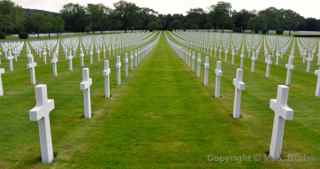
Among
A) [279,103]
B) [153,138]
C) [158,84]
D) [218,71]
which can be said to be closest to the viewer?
[279,103]

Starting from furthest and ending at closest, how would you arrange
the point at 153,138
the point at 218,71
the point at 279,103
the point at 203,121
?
the point at 218,71 < the point at 203,121 < the point at 153,138 < the point at 279,103

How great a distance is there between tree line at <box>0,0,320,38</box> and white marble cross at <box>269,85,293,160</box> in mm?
60464

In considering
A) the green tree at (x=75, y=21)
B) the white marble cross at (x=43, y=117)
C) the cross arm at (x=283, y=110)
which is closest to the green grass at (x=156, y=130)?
the white marble cross at (x=43, y=117)

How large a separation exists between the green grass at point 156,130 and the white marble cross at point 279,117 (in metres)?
0.16

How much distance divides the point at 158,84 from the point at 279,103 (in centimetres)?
599

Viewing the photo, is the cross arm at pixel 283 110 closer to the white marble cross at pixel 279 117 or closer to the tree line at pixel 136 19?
the white marble cross at pixel 279 117

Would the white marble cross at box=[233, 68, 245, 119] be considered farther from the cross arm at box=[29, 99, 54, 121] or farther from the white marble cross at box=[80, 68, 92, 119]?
the cross arm at box=[29, 99, 54, 121]

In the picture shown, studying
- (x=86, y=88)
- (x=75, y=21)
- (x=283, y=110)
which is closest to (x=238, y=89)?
(x=283, y=110)

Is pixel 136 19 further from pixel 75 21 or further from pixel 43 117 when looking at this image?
pixel 43 117

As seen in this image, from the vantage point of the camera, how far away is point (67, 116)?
5531 millimetres

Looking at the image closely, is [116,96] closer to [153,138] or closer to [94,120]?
[94,120]

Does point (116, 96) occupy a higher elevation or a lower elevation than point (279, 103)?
lower

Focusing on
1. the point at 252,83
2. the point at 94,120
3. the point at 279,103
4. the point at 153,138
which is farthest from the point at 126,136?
the point at 252,83

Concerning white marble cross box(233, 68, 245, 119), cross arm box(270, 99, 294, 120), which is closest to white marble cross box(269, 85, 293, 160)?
cross arm box(270, 99, 294, 120)
